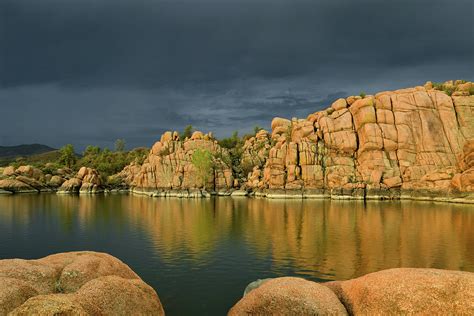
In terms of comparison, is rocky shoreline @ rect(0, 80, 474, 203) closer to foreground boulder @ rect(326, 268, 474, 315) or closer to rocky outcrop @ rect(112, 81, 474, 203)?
rocky outcrop @ rect(112, 81, 474, 203)

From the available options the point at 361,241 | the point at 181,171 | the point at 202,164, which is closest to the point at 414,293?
the point at 361,241

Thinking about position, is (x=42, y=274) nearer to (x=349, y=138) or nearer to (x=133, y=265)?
(x=133, y=265)

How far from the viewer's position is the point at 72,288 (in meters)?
14.7

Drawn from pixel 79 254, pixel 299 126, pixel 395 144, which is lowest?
pixel 79 254

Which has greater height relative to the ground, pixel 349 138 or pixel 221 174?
pixel 349 138

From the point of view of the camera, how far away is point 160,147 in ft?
546

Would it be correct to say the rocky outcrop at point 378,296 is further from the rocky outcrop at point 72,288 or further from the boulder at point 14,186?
the boulder at point 14,186

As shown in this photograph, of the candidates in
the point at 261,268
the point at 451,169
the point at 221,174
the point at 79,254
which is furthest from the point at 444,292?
the point at 221,174

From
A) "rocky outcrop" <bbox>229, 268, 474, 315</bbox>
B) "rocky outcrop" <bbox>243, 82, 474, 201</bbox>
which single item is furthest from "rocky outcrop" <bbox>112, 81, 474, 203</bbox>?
"rocky outcrop" <bbox>229, 268, 474, 315</bbox>

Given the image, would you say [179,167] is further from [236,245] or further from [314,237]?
[236,245]

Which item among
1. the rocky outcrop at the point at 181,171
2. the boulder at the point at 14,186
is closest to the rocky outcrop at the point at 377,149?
the rocky outcrop at the point at 181,171

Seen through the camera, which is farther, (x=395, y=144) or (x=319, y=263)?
(x=395, y=144)

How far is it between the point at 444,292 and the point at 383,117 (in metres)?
125

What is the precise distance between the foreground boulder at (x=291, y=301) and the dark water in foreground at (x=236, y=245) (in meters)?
9.16
